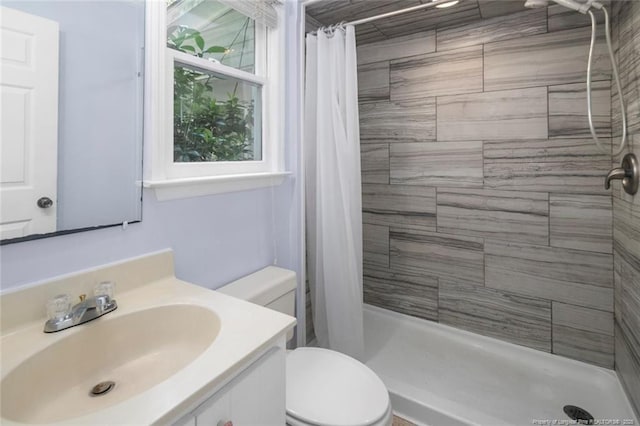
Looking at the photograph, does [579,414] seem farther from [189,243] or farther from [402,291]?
[189,243]

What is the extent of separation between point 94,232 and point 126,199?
0.14 metres

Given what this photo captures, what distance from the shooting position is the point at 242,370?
2.60ft

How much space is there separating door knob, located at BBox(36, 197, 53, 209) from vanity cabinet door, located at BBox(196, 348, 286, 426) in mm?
714

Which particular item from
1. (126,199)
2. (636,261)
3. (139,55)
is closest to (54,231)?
(126,199)

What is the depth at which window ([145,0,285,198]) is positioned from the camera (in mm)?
1268

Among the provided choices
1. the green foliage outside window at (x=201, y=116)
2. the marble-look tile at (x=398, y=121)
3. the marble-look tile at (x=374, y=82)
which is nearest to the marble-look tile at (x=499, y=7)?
the marble-look tile at (x=398, y=121)

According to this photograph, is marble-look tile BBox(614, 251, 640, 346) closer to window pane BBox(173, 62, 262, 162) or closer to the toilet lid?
the toilet lid

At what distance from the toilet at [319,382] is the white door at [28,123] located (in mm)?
716

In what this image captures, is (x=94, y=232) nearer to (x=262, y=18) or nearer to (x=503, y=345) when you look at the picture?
(x=262, y=18)

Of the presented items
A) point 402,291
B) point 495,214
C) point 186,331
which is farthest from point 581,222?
point 186,331

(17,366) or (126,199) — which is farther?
(126,199)

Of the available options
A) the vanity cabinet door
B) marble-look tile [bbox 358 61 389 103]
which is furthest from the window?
marble-look tile [bbox 358 61 389 103]

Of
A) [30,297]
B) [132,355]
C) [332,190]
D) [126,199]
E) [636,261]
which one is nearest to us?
[30,297]

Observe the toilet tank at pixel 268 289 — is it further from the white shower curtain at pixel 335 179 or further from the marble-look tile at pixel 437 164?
the marble-look tile at pixel 437 164
